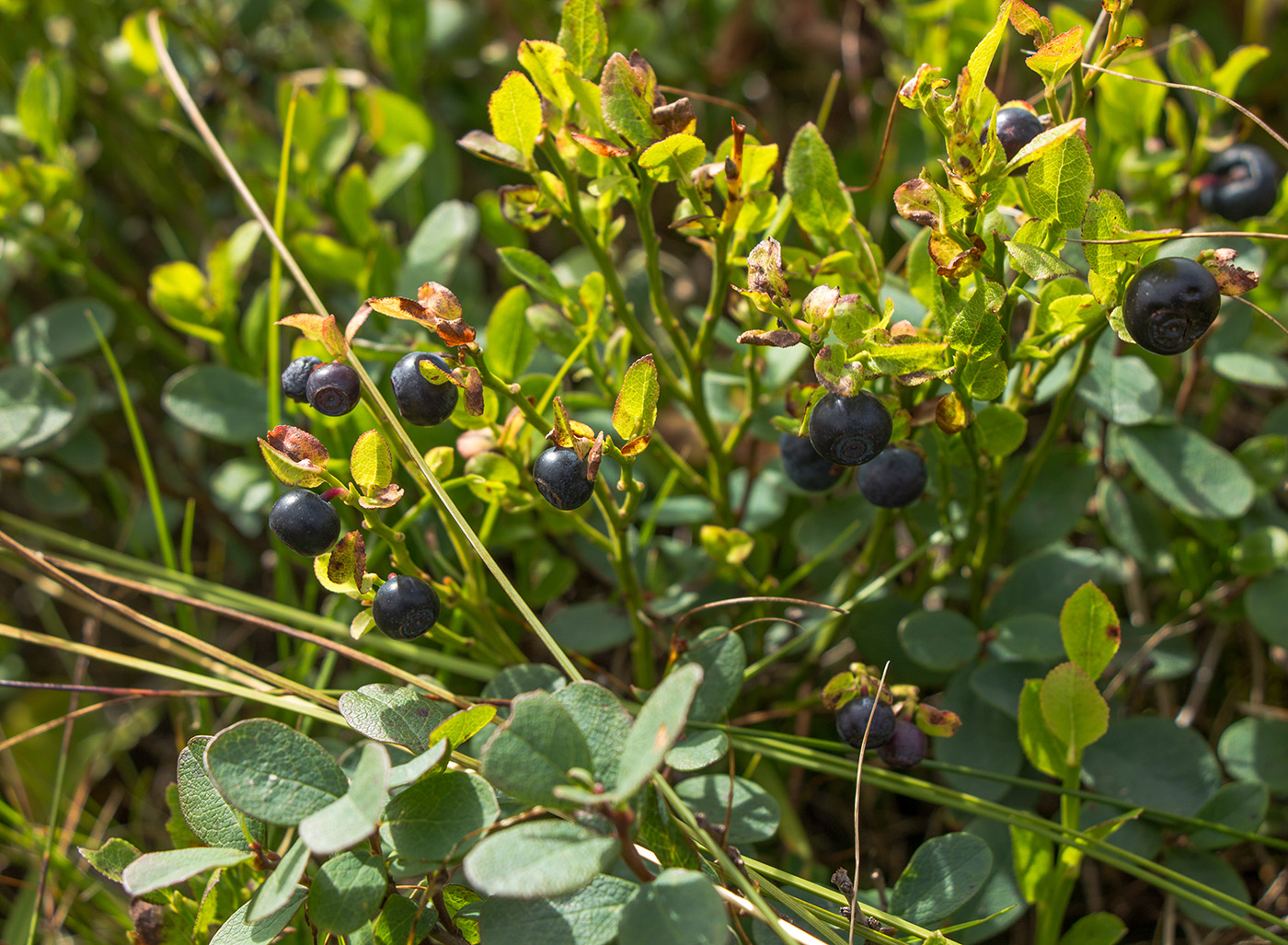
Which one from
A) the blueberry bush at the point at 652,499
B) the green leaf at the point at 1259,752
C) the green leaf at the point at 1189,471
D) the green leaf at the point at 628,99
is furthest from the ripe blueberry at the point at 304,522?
the green leaf at the point at 1259,752

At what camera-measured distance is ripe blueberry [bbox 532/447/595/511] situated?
101cm

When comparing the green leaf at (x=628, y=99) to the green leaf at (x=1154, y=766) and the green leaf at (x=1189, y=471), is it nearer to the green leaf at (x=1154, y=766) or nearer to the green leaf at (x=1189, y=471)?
the green leaf at (x=1189, y=471)

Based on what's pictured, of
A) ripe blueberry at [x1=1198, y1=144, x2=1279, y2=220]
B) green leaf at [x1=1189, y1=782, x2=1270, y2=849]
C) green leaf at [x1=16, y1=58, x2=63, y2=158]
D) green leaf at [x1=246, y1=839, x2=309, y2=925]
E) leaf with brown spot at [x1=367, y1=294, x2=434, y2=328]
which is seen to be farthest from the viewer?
green leaf at [x1=16, y1=58, x2=63, y2=158]

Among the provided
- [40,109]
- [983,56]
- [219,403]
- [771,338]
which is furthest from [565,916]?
[40,109]

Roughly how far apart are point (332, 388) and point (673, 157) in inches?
18.3

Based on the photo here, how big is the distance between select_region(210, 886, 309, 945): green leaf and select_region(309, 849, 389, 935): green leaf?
0.09ft

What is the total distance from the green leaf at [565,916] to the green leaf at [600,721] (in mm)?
115

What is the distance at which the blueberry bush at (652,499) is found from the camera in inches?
39.5

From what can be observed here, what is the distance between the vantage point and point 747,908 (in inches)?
40.8

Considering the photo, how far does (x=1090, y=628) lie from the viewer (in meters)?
1.20

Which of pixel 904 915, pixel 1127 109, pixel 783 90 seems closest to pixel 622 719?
pixel 904 915

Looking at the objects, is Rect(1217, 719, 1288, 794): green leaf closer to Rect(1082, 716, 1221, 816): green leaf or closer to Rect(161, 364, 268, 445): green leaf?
Rect(1082, 716, 1221, 816): green leaf

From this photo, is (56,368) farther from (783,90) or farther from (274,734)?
(783,90)

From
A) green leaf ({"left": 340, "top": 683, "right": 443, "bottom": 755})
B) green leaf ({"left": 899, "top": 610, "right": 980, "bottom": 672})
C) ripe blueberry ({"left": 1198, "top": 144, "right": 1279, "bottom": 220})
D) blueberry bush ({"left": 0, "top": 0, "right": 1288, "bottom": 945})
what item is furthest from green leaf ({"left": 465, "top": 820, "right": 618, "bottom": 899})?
ripe blueberry ({"left": 1198, "top": 144, "right": 1279, "bottom": 220})
